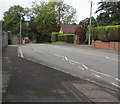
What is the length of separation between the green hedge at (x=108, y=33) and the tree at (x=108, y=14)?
28.2ft

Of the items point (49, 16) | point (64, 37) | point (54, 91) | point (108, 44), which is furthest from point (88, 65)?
point (49, 16)

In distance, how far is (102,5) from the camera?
48812 millimetres

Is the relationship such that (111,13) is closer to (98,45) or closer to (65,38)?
(98,45)

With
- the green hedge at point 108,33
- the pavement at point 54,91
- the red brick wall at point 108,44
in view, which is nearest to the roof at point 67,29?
the red brick wall at point 108,44

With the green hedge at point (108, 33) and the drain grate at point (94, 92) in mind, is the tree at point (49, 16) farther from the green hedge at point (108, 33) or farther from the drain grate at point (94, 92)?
the drain grate at point (94, 92)

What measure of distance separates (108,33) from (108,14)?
16.1 m

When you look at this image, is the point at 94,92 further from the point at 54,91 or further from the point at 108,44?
the point at 108,44

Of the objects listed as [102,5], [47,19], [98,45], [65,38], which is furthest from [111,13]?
[47,19]

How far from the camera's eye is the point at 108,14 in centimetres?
4803

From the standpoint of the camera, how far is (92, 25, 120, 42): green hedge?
3139cm

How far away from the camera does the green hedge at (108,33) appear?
31391 mm

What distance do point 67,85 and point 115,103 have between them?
2260mm

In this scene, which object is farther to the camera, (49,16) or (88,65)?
(49,16)

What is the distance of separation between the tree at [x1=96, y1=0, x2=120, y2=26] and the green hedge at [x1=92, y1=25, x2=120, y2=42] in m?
8.60
